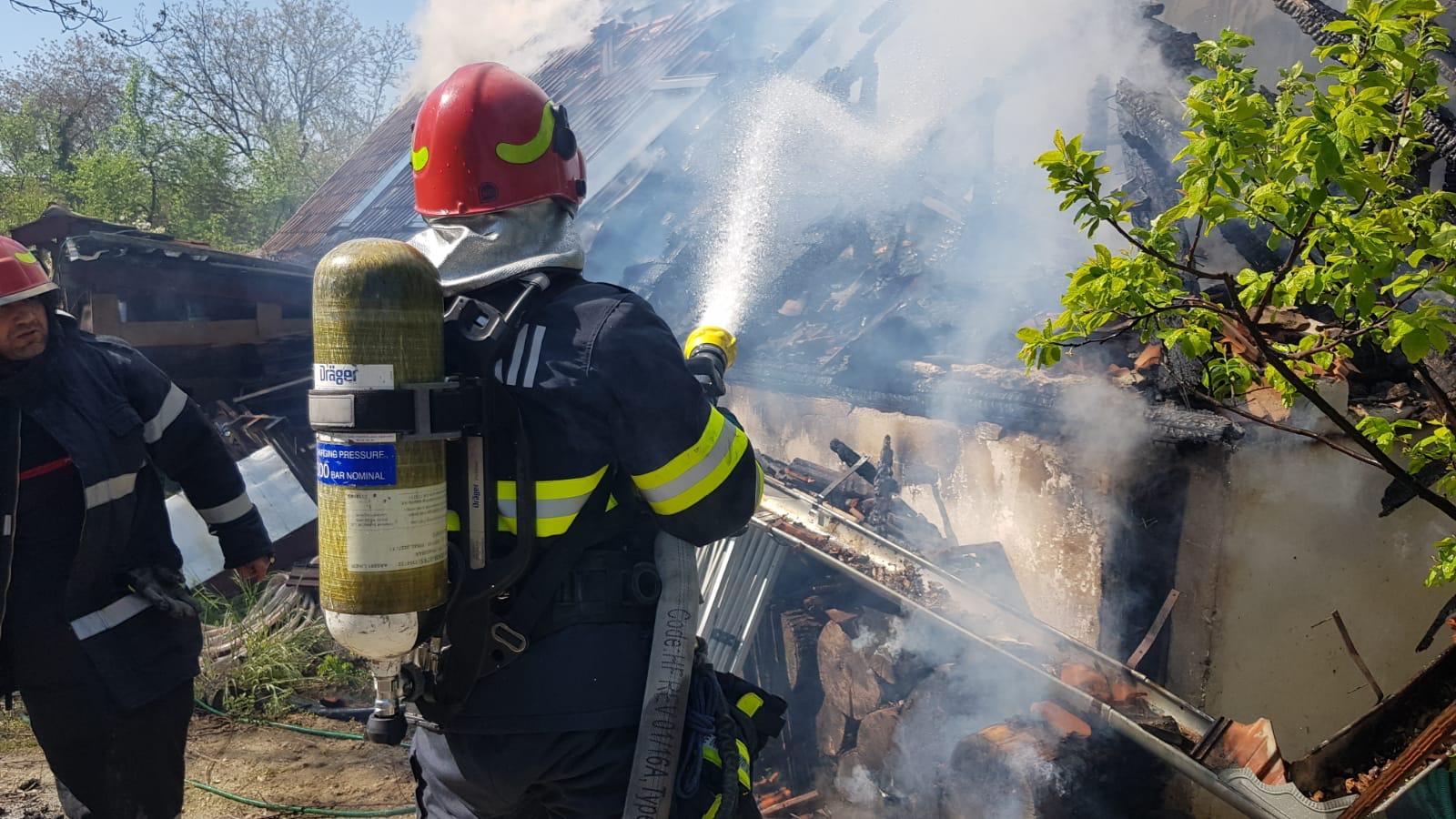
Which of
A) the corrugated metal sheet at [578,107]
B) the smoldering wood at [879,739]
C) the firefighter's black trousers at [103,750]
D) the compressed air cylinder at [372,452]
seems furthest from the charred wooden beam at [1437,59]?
the corrugated metal sheet at [578,107]

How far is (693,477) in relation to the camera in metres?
1.83

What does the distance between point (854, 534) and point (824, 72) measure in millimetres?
6251

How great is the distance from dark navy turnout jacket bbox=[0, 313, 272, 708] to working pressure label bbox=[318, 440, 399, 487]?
1.55 metres

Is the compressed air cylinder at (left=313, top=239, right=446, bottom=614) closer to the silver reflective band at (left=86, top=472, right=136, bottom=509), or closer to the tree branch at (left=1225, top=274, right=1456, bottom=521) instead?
the silver reflective band at (left=86, top=472, right=136, bottom=509)

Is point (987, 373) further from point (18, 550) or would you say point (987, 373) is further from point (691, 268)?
point (18, 550)

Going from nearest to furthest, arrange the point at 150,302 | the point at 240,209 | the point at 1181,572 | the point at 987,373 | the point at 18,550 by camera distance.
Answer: the point at 18,550
the point at 1181,572
the point at 987,373
the point at 150,302
the point at 240,209

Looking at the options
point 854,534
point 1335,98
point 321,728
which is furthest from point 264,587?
point 1335,98

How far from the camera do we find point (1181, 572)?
14.7 feet

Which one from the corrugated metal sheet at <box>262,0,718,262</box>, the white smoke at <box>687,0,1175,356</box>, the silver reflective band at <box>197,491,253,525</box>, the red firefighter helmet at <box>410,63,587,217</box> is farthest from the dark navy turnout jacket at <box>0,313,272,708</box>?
the corrugated metal sheet at <box>262,0,718,262</box>

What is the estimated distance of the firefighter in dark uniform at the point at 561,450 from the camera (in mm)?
1791

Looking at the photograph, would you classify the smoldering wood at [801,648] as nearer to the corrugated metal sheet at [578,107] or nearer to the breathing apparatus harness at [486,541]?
the breathing apparatus harness at [486,541]

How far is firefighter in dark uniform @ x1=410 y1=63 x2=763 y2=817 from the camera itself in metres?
1.79

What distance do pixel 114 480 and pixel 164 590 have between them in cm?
37

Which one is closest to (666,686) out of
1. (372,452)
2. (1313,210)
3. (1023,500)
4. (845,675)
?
(372,452)
